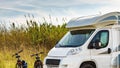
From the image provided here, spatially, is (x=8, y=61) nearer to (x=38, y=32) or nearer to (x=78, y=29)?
(x=38, y=32)

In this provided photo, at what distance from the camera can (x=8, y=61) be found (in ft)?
70.3

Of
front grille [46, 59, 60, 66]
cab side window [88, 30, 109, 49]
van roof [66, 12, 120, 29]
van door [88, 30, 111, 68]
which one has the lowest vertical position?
front grille [46, 59, 60, 66]

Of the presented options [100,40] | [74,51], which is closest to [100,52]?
[100,40]

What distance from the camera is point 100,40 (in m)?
15.1

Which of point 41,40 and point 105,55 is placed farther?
point 41,40

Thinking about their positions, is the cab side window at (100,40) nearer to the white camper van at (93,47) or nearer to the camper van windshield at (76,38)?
the white camper van at (93,47)

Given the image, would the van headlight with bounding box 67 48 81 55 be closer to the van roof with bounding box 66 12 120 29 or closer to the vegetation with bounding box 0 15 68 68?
the van roof with bounding box 66 12 120 29

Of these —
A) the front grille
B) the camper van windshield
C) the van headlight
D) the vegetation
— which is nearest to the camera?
the van headlight

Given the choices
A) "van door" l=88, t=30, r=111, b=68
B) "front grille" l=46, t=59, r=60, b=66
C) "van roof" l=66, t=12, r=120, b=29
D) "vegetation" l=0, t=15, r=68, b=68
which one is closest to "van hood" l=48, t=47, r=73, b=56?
"front grille" l=46, t=59, r=60, b=66

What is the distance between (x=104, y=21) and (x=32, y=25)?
1076 cm

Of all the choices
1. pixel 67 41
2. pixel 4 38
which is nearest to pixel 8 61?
pixel 4 38

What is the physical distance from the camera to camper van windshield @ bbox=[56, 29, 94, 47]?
1513cm

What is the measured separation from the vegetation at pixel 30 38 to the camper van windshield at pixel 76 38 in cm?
716

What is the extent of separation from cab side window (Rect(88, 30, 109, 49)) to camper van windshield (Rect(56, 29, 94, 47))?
0.25 meters
